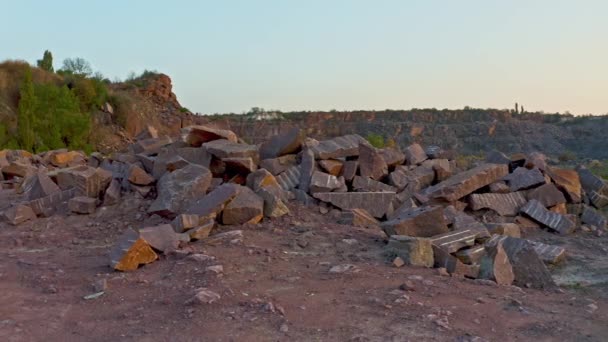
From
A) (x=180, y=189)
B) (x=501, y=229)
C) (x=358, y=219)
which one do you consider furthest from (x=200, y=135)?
(x=501, y=229)

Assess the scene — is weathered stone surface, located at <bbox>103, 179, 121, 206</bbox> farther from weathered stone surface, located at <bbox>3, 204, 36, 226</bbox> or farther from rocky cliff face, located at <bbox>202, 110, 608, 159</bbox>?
rocky cliff face, located at <bbox>202, 110, 608, 159</bbox>

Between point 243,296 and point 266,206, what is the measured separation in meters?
2.59

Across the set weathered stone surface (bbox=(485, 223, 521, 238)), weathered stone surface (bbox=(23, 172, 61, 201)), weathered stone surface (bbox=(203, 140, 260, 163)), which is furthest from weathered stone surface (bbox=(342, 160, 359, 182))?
weathered stone surface (bbox=(23, 172, 61, 201))

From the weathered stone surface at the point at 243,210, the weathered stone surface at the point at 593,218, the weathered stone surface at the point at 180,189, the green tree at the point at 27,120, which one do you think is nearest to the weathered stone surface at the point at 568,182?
the weathered stone surface at the point at 593,218

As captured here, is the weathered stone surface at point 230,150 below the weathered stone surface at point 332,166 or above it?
above

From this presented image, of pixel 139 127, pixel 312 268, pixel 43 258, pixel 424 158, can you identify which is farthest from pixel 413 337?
pixel 139 127

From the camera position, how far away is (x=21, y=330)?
3967mm

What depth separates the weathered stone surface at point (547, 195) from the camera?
28.3ft

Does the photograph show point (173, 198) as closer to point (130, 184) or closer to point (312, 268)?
point (130, 184)

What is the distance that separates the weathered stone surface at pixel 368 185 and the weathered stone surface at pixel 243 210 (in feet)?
5.52

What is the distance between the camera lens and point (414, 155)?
9.32 m

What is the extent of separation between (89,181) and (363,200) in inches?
147

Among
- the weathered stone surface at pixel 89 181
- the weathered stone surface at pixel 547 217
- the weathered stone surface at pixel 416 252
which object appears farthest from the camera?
the weathered stone surface at pixel 89 181

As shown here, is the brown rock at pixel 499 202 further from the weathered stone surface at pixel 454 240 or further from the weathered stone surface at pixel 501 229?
the weathered stone surface at pixel 454 240
